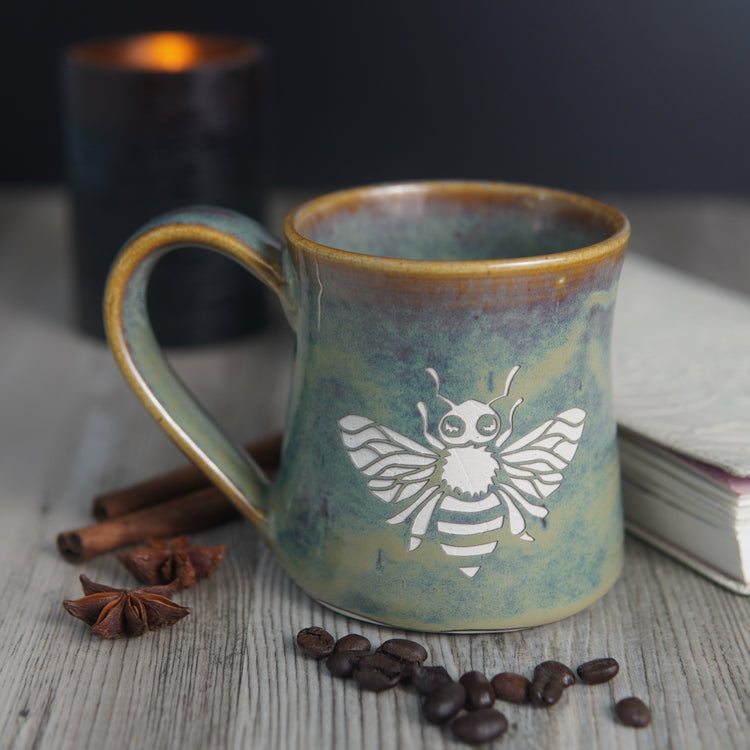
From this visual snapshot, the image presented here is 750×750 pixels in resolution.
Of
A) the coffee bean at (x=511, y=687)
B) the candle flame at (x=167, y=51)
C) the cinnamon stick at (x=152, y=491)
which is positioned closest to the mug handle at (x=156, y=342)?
the cinnamon stick at (x=152, y=491)

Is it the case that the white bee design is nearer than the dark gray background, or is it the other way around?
the white bee design

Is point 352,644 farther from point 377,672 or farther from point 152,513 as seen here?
point 152,513

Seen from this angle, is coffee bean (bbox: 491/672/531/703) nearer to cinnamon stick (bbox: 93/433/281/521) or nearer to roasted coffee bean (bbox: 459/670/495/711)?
roasted coffee bean (bbox: 459/670/495/711)

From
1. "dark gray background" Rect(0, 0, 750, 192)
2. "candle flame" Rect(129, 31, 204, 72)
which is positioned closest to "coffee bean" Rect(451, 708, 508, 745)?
"candle flame" Rect(129, 31, 204, 72)

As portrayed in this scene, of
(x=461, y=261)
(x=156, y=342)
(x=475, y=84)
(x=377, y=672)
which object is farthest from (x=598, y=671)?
(x=475, y=84)

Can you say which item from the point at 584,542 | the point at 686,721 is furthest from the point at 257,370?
the point at 686,721

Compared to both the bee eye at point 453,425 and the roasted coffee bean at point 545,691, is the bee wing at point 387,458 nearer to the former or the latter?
the bee eye at point 453,425

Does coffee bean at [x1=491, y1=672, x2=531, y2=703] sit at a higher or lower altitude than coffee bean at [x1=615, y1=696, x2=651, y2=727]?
lower
